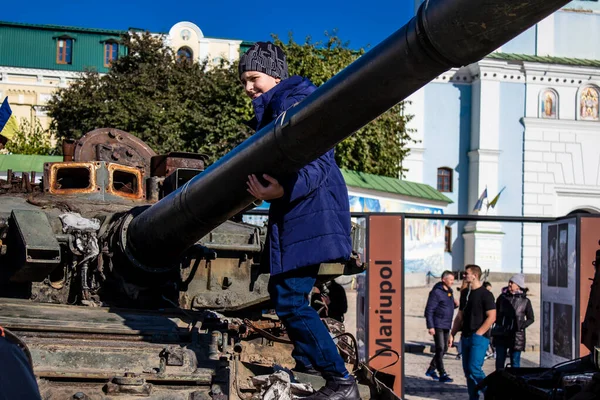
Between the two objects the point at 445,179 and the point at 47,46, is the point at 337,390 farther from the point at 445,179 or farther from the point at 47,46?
the point at 47,46

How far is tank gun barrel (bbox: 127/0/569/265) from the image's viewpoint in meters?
3.01

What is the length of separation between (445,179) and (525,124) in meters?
3.70

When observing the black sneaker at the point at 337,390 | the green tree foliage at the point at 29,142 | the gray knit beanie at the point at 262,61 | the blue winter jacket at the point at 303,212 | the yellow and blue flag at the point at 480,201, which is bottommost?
the black sneaker at the point at 337,390

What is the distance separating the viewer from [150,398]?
4199 mm

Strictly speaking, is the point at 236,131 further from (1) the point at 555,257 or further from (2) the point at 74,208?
(2) the point at 74,208

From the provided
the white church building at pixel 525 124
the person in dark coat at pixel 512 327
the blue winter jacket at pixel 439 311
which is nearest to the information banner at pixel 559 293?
the person in dark coat at pixel 512 327

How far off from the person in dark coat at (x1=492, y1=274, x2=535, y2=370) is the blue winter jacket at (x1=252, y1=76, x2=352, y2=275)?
22.9 feet

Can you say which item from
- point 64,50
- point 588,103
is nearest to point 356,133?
point 588,103

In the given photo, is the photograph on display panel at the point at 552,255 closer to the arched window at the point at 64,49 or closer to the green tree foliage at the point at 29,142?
the green tree foliage at the point at 29,142

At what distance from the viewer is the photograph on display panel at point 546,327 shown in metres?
10.9

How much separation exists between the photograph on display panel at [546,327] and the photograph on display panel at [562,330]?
0.13 metres

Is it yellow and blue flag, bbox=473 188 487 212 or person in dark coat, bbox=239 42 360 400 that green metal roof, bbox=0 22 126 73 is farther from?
person in dark coat, bbox=239 42 360 400

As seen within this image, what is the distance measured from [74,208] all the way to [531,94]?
3013 centimetres

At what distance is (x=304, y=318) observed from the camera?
4.31 metres
